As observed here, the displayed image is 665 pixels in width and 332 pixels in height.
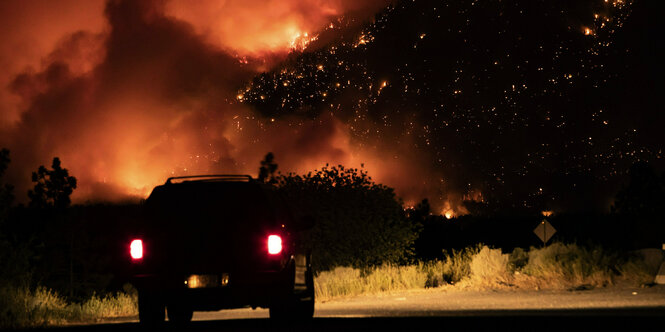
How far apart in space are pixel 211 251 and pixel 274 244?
815 mm

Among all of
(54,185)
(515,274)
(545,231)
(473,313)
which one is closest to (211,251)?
(473,313)

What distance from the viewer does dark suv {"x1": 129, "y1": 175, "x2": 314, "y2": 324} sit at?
579 inches

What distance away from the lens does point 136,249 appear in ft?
49.0

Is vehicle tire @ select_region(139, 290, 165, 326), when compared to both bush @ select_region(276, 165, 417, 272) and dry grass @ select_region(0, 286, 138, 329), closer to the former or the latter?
dry grass @ select_region(0, 286, 138, 329)

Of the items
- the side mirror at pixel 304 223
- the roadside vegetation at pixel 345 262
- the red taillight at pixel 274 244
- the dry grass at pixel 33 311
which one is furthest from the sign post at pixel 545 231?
the red taillight at pixel 274 244

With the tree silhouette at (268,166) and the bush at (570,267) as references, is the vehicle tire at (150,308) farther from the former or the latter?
the tree silhouette at (268,166)

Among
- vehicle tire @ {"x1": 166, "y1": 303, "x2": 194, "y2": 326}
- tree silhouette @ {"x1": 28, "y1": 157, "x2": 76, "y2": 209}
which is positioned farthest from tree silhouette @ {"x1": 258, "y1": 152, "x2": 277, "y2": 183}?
vehicle tire @ {"x1": 166, "y1": 303, "x2": 194, "y2": 326}

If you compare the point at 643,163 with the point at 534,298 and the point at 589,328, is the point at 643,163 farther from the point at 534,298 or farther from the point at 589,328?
the point at 589,328

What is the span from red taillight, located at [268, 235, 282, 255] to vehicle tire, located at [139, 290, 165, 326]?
1562mm

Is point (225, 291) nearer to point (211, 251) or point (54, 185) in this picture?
point (211, 251)

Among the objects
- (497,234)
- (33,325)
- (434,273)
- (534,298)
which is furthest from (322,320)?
(497,234)

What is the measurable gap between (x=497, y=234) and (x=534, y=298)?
235ft

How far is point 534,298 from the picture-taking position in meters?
25.6

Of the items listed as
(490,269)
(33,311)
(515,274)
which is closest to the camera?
(33,311)
